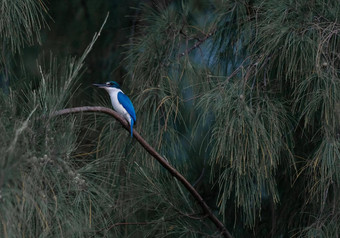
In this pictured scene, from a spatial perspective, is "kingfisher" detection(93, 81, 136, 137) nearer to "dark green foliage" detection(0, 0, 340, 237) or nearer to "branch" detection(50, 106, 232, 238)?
"dark green foliage" detection(0, 0, 340, 237)

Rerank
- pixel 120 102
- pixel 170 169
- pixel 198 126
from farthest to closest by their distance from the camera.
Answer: pixel 120 102, pixel 198 126, pixel 170 169

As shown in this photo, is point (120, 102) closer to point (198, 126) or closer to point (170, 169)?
point (198, 126)

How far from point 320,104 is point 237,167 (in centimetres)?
36

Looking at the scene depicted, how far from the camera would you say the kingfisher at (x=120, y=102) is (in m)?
2.36

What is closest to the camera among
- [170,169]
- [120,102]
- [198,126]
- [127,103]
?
[170,169]

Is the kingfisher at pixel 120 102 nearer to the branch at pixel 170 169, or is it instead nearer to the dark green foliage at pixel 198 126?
the dark green foliage at pixel 198 126

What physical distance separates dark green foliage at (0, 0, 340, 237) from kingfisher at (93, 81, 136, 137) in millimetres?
31

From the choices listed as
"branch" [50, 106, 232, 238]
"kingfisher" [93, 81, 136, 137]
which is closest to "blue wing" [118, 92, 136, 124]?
"kingfisher" [93, 81, 136, 137]

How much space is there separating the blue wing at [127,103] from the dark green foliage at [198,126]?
0.08ft

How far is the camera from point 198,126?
2.32m

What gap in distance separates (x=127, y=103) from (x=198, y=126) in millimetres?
281

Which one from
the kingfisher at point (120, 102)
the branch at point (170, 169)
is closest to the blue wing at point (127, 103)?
the kingfisher at point (120, 102)

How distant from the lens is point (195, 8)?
2.78 metres

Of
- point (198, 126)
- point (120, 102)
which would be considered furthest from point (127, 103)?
point (198, 126)
